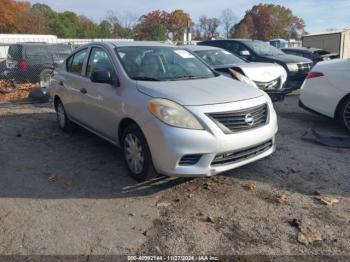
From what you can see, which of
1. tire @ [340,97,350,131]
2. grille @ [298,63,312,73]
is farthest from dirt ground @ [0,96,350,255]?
grille @ [298,63,312,73]

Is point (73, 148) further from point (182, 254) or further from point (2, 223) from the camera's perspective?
point (182, 254)

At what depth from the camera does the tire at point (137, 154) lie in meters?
3.79

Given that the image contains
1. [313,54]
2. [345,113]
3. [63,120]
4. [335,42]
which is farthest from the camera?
[335,42]

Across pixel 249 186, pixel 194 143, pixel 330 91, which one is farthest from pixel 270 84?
pixel 194 143

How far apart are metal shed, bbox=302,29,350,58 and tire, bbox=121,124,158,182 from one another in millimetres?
24271

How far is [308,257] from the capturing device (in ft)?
8.96

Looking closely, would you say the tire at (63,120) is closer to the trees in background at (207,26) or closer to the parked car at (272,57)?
the parked car at (272,57)

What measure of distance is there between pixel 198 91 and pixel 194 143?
0.72 meters

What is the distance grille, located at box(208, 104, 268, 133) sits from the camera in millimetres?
3574

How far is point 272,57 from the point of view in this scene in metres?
10.4

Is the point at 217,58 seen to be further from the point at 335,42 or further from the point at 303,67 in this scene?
the point at 335,42

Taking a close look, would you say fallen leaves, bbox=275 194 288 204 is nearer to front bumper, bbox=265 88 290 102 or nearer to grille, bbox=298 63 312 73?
front bumper, bbox=265 88 290 102

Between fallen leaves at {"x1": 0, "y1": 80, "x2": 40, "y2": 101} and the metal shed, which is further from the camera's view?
the metal shed

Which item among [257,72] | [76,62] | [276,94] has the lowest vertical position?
[276,94]
